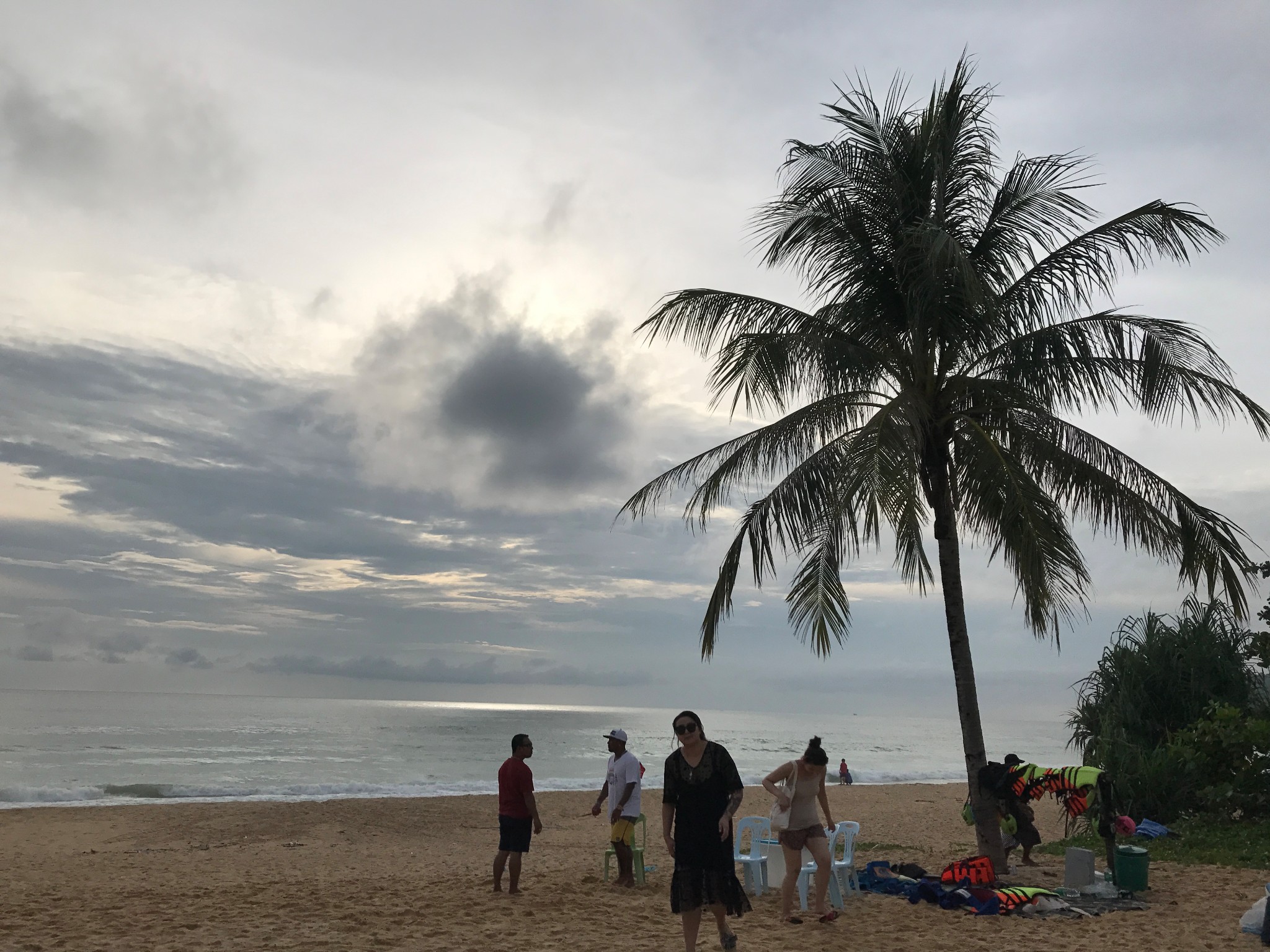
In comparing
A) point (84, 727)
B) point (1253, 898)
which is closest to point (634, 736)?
point (84, 727)

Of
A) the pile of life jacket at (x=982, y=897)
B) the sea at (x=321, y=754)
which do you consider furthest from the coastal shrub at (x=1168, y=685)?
the sea at (x=321, y=754)

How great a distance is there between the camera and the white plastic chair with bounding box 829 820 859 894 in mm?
7488

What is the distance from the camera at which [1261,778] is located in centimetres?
1079

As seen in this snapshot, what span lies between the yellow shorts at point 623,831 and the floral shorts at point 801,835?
2.01 metres

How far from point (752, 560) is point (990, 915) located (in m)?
3.67

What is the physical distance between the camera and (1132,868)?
25.0 ft

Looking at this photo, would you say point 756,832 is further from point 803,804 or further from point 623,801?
point 803,804

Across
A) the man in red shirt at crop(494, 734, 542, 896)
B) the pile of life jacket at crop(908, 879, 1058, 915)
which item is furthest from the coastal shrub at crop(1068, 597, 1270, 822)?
the man in red shirt at crop(494, 734, 542, 896)

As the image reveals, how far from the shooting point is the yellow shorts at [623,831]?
8188 millimetres

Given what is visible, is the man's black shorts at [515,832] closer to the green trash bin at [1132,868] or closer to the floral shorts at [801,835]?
the floral shorts at [801,835]

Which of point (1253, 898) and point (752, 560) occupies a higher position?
point (752, 560)

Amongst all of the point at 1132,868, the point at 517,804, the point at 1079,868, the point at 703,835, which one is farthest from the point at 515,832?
the point at 1132,868

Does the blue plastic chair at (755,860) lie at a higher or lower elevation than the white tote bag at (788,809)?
lower

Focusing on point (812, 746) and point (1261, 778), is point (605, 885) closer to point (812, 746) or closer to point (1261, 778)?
point (812, 746)
